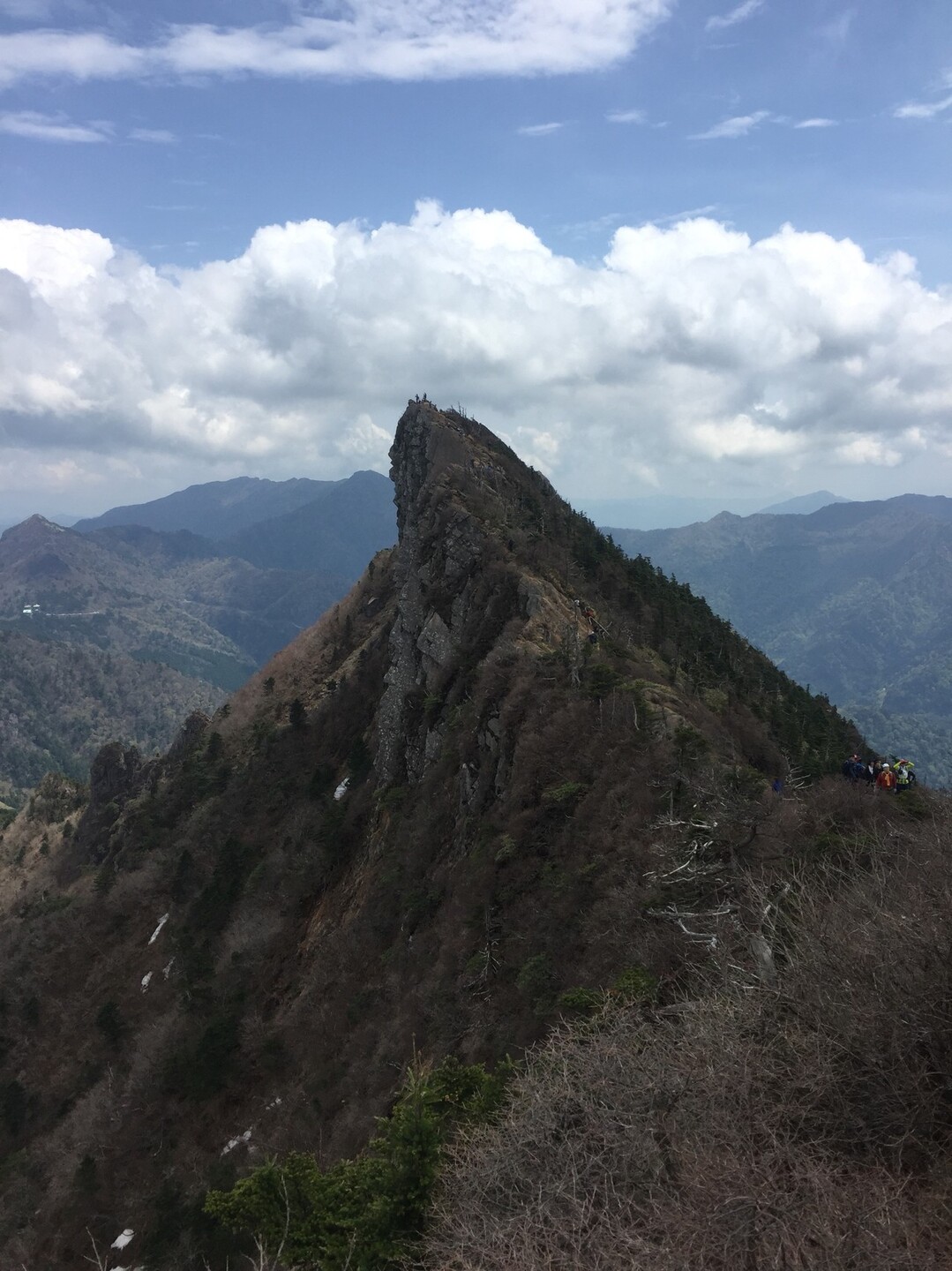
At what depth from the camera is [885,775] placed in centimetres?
2716

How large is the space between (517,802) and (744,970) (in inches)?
735

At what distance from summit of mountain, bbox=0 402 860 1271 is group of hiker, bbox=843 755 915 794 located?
12.7 ft

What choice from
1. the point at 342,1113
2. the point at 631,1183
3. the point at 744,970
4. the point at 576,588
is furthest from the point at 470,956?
the point at 576,588

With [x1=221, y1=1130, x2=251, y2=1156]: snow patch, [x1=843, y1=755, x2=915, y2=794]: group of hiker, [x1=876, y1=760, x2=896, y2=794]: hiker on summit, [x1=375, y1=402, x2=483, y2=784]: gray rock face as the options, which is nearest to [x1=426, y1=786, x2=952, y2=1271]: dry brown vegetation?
[x1=876, y1=760, x2=896, y2=794]: hiker on summit

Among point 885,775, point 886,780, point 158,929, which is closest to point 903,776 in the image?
point 885,775

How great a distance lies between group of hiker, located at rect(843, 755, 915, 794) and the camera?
88.0ft

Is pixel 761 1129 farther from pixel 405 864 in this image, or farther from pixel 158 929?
pixel 158 929

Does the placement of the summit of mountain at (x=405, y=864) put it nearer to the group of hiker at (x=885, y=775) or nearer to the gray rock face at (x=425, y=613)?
the gray rock face at (x=425, y=613)

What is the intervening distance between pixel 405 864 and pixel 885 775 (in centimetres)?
2628

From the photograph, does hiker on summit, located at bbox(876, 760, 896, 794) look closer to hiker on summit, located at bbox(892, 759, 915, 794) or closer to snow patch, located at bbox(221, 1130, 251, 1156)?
hiker on summit, located at bbox(892, 759, 915, 794)

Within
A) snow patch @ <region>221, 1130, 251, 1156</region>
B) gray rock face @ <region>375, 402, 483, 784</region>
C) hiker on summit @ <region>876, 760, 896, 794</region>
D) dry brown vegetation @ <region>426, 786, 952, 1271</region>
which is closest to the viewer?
dry brown vegetation @ <region>426, 786, 952, 1271</region>

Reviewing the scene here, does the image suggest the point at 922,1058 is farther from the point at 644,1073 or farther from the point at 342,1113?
the point at 342,1113

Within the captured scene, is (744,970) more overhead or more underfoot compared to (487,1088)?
more overhead

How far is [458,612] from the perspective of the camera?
188ft
